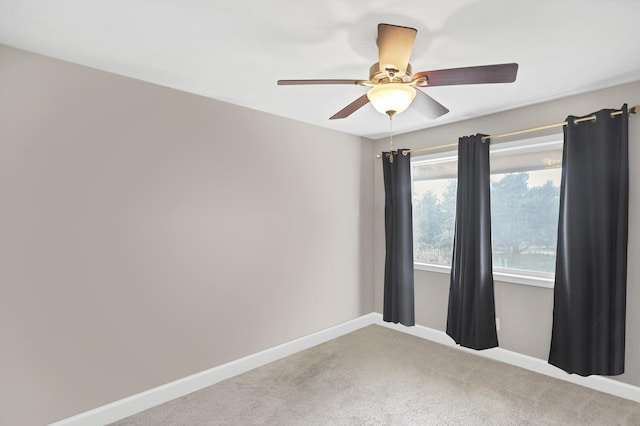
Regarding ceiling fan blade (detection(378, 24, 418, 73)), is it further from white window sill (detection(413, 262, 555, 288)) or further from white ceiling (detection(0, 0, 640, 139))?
white window sill (detection(413, 262, 555, 288))

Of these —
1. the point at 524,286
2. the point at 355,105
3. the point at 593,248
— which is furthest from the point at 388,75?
the point at 524,286

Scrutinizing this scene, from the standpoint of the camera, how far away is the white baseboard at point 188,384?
2.17m

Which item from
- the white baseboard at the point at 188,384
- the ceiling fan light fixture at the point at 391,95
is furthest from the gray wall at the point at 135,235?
the ceiling fan light fixture at the point at 391,95

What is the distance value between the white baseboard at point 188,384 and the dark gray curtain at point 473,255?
135cm

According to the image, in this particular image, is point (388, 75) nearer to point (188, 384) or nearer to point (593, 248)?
point (593, 248)

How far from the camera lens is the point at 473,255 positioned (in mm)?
3137

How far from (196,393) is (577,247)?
3.16 m

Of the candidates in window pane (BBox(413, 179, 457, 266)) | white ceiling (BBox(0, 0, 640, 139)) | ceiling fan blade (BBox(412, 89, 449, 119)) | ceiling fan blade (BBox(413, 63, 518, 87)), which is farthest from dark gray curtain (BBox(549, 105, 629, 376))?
ceiling fan blade (BBox(413, 63, 518, 87))

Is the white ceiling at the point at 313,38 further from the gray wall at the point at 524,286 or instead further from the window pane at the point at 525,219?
the window pane at the point at 525,219

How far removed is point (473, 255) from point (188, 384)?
270cm

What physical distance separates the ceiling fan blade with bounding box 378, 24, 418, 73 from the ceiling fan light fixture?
0.10 meters

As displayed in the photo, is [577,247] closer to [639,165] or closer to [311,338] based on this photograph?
[639,165]

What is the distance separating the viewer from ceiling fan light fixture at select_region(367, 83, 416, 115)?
5.54 feet

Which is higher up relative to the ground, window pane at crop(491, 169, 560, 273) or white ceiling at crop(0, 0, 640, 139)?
white ceiling at crop(0, 0, 640, 139)
